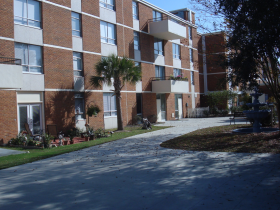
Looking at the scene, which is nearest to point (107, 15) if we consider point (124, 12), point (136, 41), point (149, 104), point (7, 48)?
point (124, 12)

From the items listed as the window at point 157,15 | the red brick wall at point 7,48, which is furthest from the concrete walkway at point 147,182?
the window at point 157,15

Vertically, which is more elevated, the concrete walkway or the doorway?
the doorway

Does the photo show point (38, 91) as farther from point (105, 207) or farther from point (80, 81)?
point (105, 207)

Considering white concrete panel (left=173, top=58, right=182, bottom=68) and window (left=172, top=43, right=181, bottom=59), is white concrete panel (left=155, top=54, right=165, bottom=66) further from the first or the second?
window (left=172, top=43, right=181, bottom=59)

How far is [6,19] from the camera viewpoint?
15539mm

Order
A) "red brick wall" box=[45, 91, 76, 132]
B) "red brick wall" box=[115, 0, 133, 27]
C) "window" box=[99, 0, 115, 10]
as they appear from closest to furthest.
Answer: "red brick wall" box=[45, 91, 76, 132], "window" box=[99, 0, 115, 10], "red brick wall" box=[115, 0, 133, 27]

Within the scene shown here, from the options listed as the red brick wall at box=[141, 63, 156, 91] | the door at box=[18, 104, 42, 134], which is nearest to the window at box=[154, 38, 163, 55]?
the red brick wall at box=[141, 63, 156, 91]

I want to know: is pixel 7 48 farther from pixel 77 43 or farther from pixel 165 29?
pixel 165 29

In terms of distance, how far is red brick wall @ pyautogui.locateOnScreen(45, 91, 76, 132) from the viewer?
17.6m

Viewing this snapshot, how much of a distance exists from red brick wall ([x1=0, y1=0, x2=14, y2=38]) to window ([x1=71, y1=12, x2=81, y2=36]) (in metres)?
4.67

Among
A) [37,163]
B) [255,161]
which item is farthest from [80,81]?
[255,161]

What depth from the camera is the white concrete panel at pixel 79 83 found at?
19.6 metres

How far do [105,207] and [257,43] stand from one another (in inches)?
293

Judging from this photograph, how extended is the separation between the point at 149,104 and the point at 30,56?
1276cm
